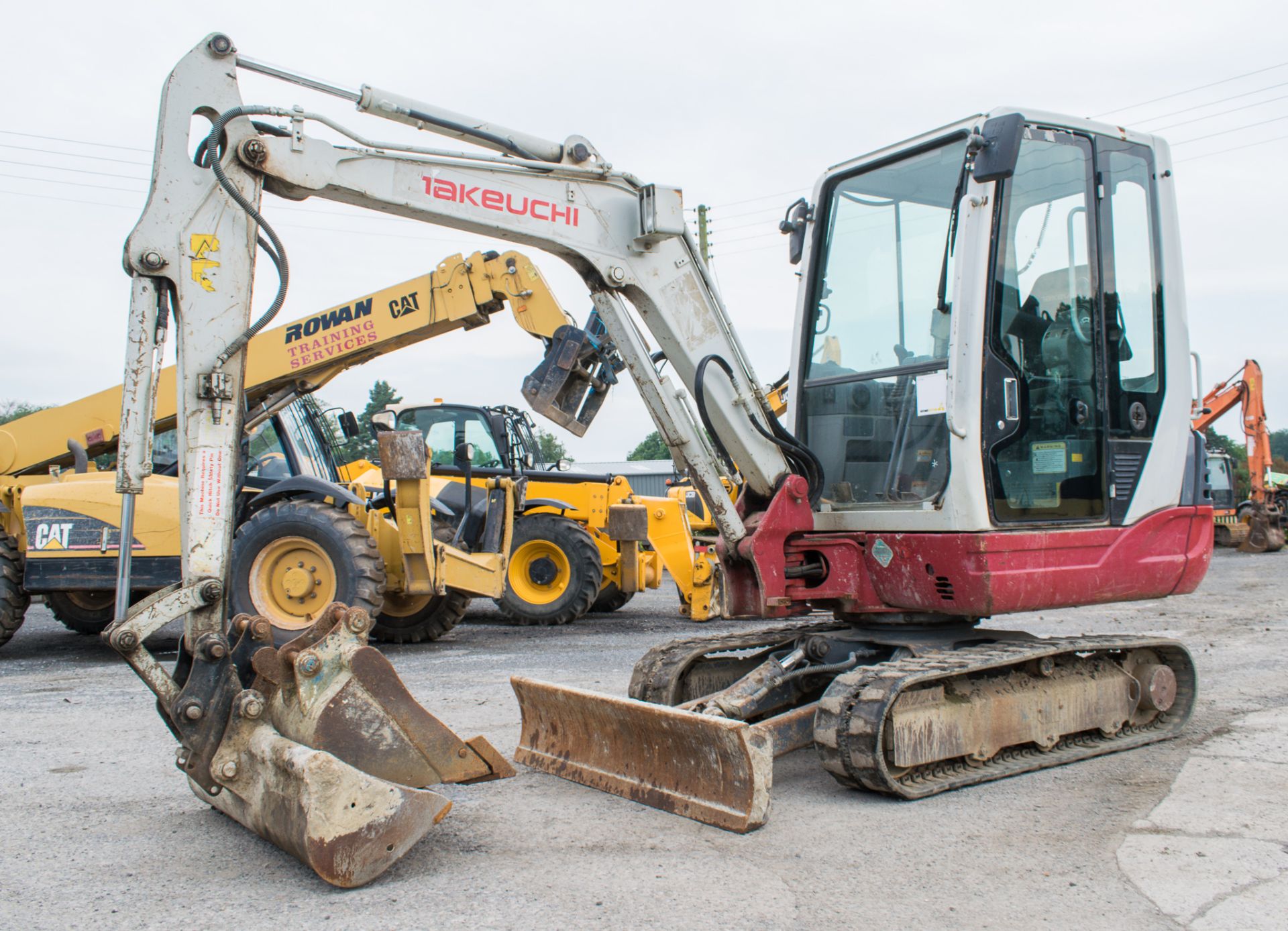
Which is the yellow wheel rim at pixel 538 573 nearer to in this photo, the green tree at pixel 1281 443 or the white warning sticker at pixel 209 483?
the white warning sticker at pixel 209 483

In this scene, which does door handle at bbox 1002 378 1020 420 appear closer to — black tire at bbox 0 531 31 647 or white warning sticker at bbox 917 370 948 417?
white warning sticker at bbox 917 370 948 417

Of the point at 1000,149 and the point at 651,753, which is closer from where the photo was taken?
the point at 651,753

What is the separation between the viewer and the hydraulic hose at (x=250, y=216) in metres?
4.18

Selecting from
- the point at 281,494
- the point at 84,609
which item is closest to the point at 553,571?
the point at 281,494

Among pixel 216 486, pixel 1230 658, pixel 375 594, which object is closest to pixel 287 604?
pixel 375 594

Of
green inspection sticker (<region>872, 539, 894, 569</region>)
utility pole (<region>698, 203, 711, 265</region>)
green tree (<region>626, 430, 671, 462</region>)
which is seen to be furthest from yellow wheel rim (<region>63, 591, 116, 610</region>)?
green tree (<region>626, 430, 671, 462</region>)

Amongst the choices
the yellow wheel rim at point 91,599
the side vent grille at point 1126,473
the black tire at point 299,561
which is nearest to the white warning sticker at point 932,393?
the side vent grille at point 1126,473

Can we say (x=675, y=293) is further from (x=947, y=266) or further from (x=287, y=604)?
(x=287, y=604)

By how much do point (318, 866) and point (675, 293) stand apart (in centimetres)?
297

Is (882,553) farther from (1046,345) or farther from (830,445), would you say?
(1046,345)

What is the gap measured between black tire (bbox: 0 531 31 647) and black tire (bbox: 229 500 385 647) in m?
1.96

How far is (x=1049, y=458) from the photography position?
5.23m

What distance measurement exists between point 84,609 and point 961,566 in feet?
28.5

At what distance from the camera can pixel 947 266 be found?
200 inches
